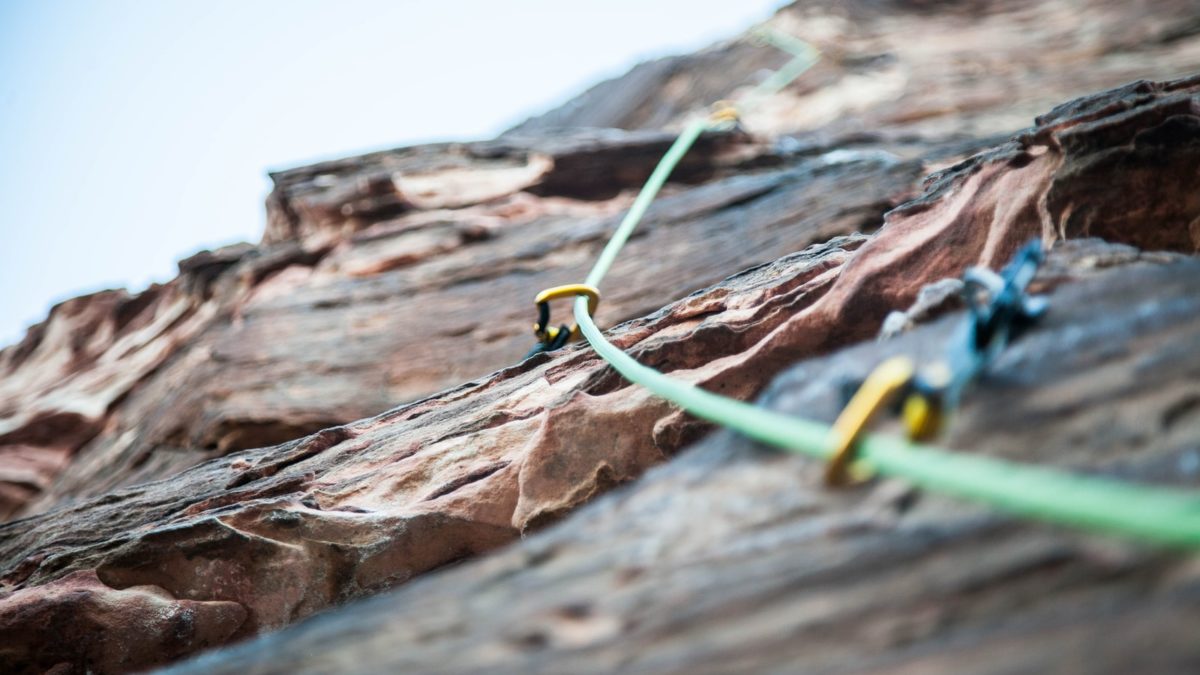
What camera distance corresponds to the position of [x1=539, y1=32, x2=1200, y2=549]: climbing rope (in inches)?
43.8

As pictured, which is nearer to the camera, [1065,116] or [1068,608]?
[1068,608]

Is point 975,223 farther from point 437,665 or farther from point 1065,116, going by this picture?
point 437,665

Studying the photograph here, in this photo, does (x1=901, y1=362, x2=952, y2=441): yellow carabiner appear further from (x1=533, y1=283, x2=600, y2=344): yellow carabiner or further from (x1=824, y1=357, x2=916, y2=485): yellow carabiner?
(x1=533, y1=283, x2=600, y2=344): yellow carabiner

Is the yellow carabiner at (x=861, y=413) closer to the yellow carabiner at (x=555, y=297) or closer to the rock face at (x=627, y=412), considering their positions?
the rock face at (x=627, y=412)

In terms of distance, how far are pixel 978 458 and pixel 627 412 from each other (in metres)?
1.38

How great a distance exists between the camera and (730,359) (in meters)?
2.73

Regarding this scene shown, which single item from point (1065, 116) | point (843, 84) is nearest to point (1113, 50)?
point (843, 84)

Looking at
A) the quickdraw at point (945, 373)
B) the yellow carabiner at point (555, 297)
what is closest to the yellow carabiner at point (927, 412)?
the quickdraw at point (945, 373)

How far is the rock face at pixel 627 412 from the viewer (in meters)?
1.31

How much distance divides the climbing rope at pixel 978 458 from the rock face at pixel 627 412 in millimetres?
50

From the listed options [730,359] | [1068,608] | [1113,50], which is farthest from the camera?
[1113,50]

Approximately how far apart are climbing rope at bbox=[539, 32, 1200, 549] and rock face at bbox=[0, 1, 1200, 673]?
0.05m

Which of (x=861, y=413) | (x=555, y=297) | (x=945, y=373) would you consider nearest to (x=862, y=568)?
(x=861, y=413)

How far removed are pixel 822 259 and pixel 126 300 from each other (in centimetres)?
678
